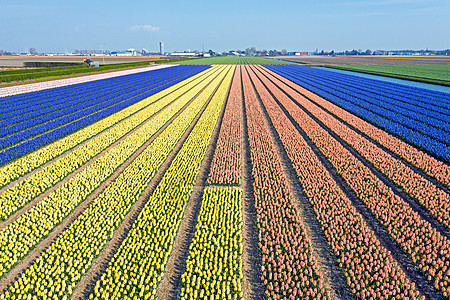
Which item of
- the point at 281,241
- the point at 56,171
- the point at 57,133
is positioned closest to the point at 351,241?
the point at 281,241

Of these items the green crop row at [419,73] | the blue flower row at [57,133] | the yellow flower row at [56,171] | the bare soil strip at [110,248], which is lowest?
the bare soil strip at [110,248]

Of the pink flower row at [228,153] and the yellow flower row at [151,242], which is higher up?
the pink flower row at [228,153]

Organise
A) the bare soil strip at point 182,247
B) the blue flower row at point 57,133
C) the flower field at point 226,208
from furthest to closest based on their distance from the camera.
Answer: the blue flower row at point 57,133 < the flower field at point 226,208 < the bare soil strip at point 182,247

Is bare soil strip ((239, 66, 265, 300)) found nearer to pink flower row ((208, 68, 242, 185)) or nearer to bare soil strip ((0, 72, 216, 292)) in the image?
pink flower row ((208, 68, 242, 185))

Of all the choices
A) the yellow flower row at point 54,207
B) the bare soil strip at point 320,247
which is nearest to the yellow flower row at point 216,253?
the bare soil strip at point 320,247

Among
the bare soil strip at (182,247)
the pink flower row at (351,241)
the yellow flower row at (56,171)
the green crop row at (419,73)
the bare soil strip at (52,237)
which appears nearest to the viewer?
the pink flower row at (351,241)

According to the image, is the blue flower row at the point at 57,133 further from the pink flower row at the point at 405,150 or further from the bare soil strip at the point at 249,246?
the pink flower row at the point at 405,150

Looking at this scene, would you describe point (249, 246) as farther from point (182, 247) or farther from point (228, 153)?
point (228, 153)
